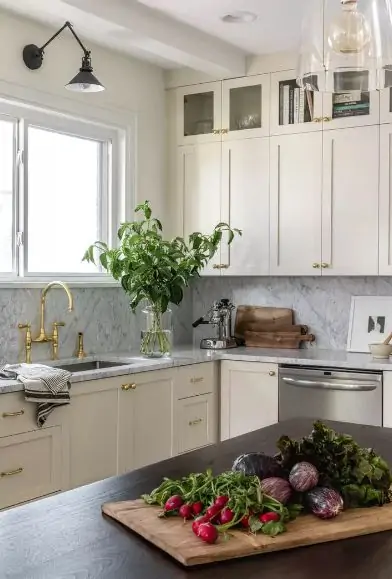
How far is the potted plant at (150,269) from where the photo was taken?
4.26 meters

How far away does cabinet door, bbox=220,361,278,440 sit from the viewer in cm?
432

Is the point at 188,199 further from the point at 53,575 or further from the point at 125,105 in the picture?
the point at 53,575

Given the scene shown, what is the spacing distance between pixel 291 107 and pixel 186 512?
345cm

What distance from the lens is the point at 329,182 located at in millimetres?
4473

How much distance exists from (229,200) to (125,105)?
2.91ft

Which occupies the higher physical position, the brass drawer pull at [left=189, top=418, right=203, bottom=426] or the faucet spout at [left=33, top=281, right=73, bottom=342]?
the faucet spout at [left=33, top=281, right=73, bottom=342]

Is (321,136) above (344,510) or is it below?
above

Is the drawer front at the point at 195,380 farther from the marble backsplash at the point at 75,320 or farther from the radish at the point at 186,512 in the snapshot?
the radish at the point at 186,512

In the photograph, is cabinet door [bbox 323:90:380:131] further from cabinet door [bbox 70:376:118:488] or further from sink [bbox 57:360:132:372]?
cabinet door [bbox 70:376:118:488]

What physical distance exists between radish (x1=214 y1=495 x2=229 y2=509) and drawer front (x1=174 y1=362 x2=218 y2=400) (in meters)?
2.59

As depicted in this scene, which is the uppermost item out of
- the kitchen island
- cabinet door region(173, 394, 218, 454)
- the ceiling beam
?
the ceiling beam

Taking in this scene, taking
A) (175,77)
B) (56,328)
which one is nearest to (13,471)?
(56,328)

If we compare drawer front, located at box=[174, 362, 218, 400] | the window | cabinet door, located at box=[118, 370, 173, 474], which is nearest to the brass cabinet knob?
cabinet door, located at box=[118, 370, 173, 474]

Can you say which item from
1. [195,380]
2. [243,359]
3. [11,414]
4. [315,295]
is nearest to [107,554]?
[11,414]
